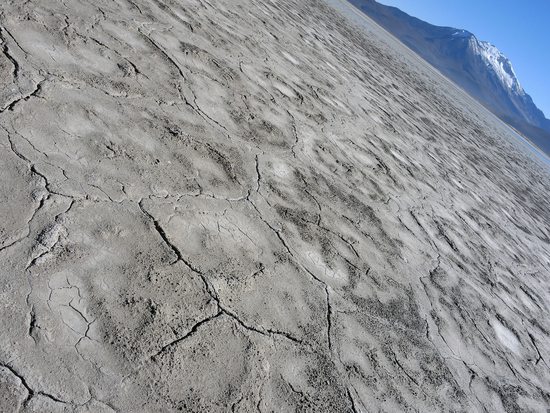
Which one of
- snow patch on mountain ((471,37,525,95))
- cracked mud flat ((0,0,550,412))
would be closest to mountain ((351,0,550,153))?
snow patch on mountain ((471,37,525,95))

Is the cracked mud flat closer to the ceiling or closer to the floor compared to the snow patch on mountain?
closer to the floor

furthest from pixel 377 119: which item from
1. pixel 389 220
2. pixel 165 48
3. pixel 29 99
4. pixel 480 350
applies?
pixel 29 99

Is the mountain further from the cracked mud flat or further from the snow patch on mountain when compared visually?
the cracked mud flat

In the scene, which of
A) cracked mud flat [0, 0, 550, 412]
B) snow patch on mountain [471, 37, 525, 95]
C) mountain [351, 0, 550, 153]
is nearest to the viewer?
cracked mud flat [0, 0, 550, 412]

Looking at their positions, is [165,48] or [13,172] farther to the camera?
[165,48]

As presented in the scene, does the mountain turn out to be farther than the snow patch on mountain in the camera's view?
No

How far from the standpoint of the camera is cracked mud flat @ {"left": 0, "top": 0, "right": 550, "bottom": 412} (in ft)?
4.47

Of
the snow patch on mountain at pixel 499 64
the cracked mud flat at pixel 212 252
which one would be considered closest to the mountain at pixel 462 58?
the snow patch on mountain at pixel 499 64

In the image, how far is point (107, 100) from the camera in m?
2.31

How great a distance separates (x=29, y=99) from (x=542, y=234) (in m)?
5.90

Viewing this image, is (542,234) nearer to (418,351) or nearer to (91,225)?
(418,351)

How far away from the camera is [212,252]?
6.20ft

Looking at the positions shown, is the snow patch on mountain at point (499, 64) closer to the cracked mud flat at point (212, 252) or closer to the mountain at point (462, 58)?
the mountain at point (462, 58)

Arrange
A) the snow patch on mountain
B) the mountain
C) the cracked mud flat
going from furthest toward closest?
the snow patch on mountain, the mountain, the cracked mud flat
